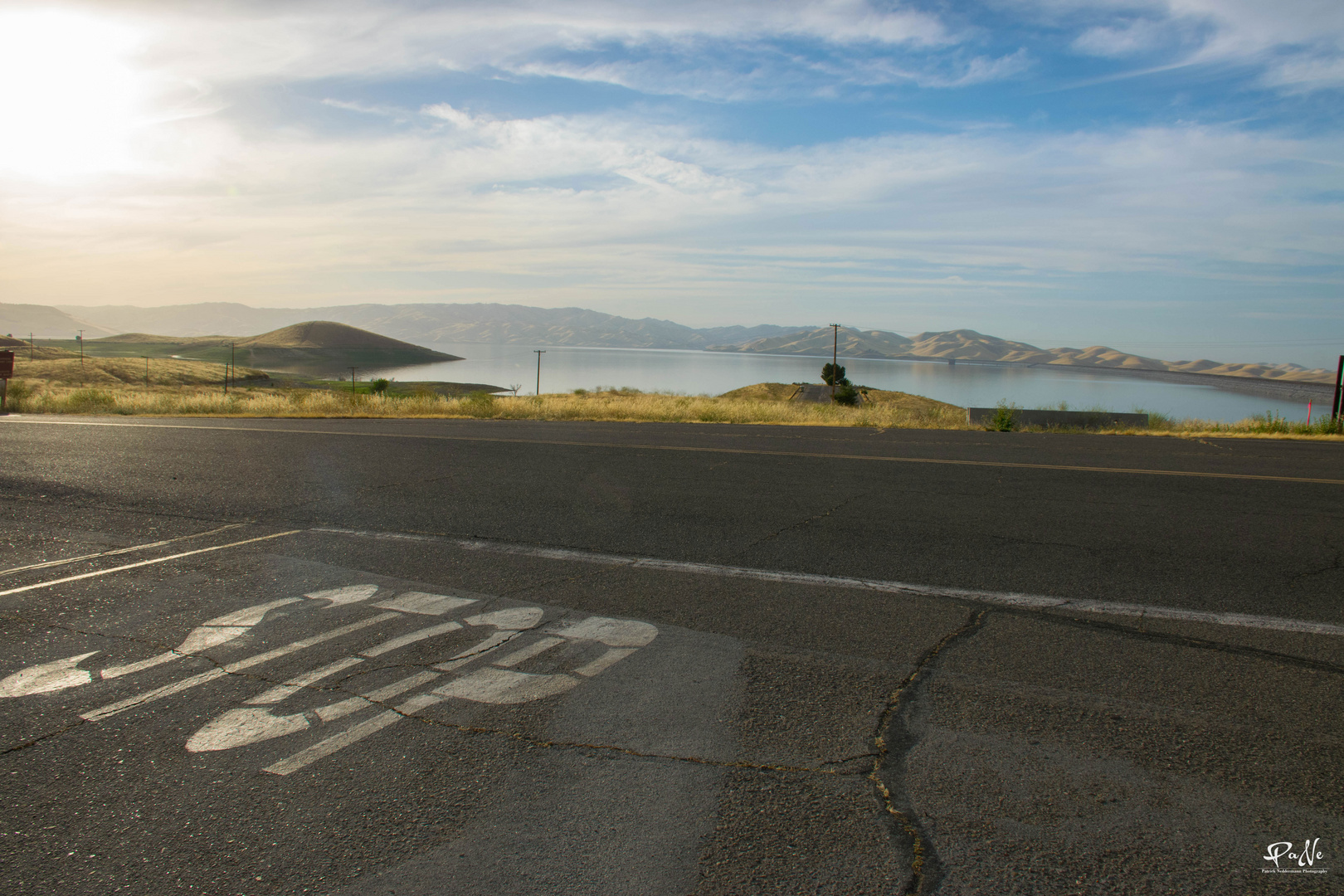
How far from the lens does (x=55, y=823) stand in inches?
102

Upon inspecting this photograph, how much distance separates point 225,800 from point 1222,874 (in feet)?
10.6

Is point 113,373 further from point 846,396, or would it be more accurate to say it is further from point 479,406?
point 479,406

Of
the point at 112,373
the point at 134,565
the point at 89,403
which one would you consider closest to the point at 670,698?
the point at 134,565

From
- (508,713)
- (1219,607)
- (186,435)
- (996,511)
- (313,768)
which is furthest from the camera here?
(186,435)

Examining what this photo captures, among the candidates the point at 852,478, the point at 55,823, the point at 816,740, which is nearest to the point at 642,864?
the point at 816,740

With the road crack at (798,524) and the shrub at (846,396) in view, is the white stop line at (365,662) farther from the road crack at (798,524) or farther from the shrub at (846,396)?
the shrub at (846,396)

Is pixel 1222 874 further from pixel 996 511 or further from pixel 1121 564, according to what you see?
pixel 996 511

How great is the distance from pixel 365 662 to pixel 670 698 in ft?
5.15

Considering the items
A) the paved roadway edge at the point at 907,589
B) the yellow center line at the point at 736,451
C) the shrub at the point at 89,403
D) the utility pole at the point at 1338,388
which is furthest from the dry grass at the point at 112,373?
the utility pole at the point at 1338,388

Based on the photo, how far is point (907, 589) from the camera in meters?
5.16

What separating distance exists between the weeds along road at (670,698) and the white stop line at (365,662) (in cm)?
2

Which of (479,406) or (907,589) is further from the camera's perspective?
(479,406)

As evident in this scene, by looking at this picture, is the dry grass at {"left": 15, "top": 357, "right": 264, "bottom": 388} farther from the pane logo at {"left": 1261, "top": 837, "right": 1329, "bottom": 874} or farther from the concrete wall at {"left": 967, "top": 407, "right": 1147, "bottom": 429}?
the pane logo at {"left": 1261, "top": 837, "right": 1329, "bottom": 874}

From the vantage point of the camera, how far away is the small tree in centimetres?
8708
